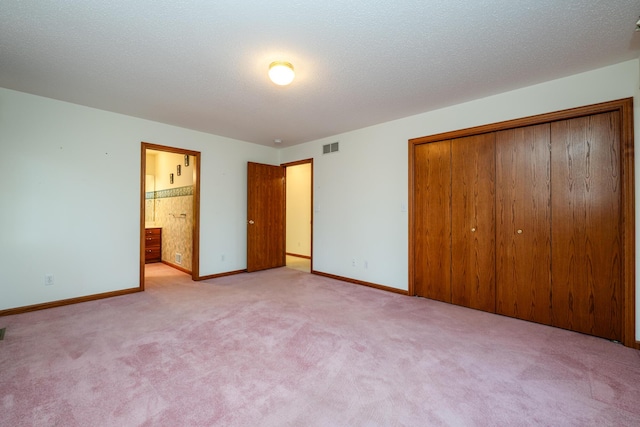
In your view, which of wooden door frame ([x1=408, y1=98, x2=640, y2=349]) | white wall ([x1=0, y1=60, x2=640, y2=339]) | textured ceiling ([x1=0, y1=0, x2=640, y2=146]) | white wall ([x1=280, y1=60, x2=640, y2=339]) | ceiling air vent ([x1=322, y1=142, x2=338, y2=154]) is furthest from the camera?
ceiling air vent ([x1=322, y1=142, x2=338, y2=154])

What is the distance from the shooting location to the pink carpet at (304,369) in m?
1.57

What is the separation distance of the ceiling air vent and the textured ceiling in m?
1.34

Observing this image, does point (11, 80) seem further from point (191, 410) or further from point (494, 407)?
point (494, 407)

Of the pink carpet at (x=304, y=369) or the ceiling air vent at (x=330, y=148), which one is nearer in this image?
the pink carpet at (x=304, y=369)

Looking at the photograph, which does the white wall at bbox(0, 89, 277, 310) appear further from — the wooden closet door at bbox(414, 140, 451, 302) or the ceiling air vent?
the wooden closet door at bbox(414, 140, 451, 302)

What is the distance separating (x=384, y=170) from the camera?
409 cm

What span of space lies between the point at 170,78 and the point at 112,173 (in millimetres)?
1857

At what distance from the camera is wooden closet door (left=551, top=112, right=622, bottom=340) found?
8.18ft

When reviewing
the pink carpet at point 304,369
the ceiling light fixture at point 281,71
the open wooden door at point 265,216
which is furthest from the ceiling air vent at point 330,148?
the pink carpet at point 304,369

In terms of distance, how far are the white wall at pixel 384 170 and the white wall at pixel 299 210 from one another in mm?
1618

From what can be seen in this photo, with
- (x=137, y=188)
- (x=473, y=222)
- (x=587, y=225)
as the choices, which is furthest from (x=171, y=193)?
(x=587, y=225)

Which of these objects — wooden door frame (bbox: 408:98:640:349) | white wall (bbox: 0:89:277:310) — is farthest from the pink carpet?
white wall (bbox: 0:89:277:310)

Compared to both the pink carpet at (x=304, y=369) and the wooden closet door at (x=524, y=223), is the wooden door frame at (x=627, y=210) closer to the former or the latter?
the pink carpet at (x=304, y=369)

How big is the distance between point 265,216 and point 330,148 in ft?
6.08
